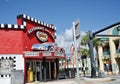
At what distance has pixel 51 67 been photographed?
1323 inches

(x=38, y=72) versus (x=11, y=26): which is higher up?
(x=11, y=26)

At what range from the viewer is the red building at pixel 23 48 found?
26891 mm

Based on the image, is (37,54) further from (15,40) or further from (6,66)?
(6,66)

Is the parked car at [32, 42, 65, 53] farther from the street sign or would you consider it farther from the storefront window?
the street sign

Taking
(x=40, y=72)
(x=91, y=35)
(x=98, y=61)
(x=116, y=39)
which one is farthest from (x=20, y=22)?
(x=98, y=61)

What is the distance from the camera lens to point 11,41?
27.4 m

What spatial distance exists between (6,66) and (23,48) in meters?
2.89

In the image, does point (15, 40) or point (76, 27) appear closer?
point (76, 27)

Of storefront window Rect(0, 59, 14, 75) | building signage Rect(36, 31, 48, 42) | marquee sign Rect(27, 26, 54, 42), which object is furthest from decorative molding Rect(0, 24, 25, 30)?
storefront window Rect(0, 59, 14, 75)

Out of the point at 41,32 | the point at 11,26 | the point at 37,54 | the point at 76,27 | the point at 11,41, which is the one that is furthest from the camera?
the point at 41,32

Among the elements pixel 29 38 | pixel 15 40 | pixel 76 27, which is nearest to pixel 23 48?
pixel 15 40

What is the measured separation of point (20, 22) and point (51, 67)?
853 centimetres

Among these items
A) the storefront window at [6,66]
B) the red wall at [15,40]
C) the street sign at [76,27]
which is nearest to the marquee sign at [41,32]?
the red wall at [15,40]

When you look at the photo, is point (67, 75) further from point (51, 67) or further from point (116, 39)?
point (116, 39)
